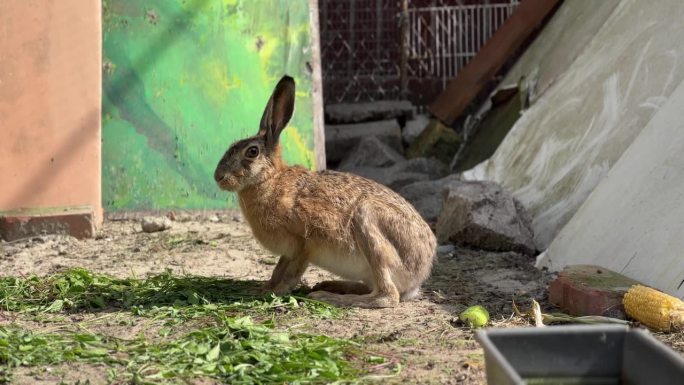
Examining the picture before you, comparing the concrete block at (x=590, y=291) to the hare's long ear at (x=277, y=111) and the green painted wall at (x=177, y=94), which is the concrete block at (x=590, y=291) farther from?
the green painted wall at (x=177, y=94)

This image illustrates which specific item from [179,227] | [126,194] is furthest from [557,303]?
[126,194]

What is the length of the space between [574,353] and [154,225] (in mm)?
4347

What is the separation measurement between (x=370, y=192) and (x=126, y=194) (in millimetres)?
2910

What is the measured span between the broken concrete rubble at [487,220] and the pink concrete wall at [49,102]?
8.07 feet

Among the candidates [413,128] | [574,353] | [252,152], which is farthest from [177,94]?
[574,353]

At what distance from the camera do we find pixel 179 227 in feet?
24.4

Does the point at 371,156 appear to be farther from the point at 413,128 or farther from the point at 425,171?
the point at 413,128

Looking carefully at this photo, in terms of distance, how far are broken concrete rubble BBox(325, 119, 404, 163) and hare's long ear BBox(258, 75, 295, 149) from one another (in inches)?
189

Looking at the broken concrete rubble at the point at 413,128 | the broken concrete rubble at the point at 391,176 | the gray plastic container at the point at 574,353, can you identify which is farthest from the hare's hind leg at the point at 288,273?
the broken concrete rubble at the point at 413,128

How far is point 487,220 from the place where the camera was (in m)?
6.75

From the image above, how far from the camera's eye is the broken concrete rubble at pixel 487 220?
6.66 metres

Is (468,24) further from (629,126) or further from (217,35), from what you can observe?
(629,126)

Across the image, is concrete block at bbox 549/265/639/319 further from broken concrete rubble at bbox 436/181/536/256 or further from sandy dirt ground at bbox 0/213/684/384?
broken concrete rubble at bbox 436/181/536/256

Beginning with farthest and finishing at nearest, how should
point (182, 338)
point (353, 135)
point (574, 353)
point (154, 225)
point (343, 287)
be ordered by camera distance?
point (353, 135)
point (154, 225)
point (343, 287)
point (182, 338)
point (574, 353)
